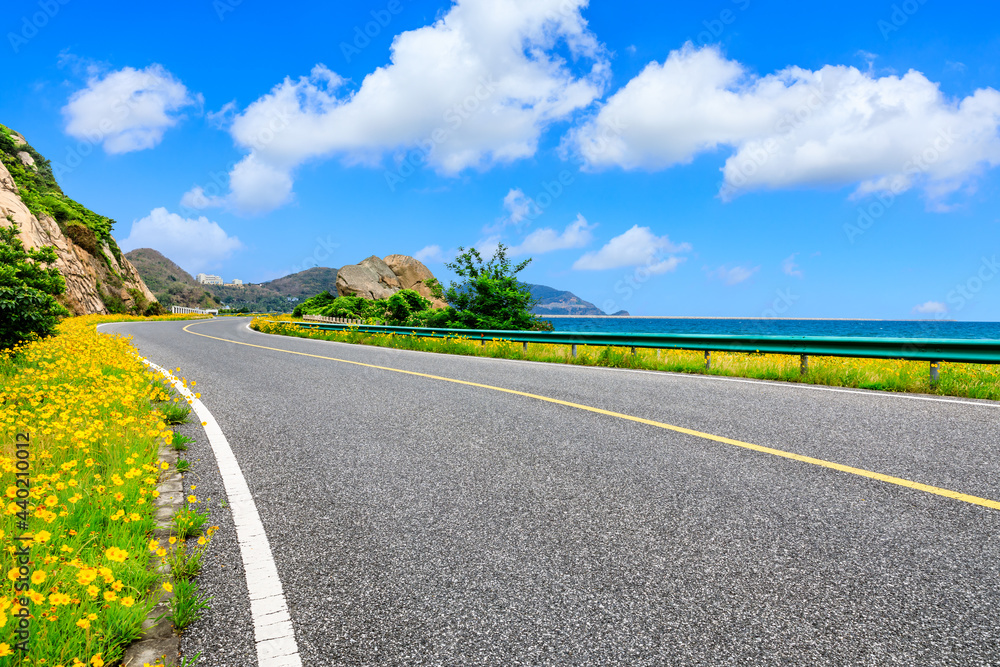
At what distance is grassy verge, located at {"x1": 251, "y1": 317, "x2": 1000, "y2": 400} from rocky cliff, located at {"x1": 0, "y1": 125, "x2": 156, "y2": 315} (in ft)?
133

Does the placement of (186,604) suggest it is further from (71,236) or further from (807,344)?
(71,236)

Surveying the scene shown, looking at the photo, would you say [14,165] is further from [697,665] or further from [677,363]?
[697,665]

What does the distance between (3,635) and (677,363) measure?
1176 centimetres

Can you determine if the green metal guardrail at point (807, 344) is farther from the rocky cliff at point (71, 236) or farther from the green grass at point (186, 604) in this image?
the rocky cliff at point (71, 236)

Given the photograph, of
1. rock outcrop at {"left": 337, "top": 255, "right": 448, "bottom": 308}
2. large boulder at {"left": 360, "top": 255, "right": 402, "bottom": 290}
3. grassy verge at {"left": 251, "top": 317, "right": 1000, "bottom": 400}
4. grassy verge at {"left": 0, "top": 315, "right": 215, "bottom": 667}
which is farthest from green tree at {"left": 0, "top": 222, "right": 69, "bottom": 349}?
large boulder at {"left": 360, "top": 255, "right": 402, "bottom": 290}

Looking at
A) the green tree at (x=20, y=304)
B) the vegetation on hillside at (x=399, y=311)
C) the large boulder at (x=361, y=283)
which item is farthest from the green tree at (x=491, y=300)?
the large boulder at (x=361, y=283)

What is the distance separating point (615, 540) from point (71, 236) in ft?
241

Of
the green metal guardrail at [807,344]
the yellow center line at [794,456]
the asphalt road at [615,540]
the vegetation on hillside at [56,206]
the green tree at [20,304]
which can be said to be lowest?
the asphalt road at [615,540]

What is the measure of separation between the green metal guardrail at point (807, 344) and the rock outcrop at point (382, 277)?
156ft

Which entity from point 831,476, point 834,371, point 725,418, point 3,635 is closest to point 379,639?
point 3,635

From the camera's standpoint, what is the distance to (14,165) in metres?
66.4

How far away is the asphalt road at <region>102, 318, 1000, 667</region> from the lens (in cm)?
235

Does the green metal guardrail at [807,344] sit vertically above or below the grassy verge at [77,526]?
above

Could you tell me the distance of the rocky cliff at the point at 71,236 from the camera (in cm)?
4572
